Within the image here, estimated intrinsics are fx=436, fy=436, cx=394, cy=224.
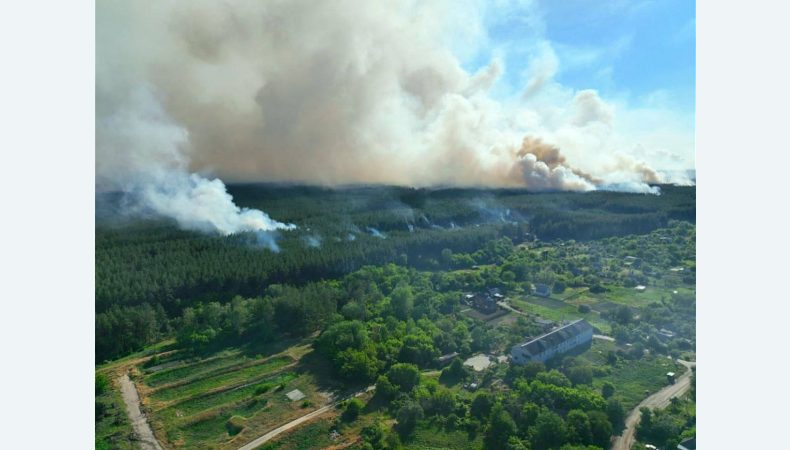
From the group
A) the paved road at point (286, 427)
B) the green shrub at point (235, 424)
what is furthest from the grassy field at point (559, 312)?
A: the green shrub at point (235, 424)

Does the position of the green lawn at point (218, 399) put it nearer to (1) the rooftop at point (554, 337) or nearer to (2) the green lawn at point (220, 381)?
(2) the green lawn at point (220, 381)

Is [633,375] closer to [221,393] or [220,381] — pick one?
[221,393]

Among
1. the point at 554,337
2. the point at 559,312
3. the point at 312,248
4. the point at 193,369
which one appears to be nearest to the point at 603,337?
the point at 559,312

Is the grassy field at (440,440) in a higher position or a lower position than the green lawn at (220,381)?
lower

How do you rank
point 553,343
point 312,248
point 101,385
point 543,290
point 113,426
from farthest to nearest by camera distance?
1. point 312,248
2. point 543,290
3. point 553,343
4. point 101,385
5. point 113,426

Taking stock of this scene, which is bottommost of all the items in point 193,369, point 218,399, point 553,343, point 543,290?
point 218,399

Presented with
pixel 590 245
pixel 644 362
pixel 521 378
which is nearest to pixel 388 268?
pixel 521 378

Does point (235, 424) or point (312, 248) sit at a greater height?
point (312, 248)
